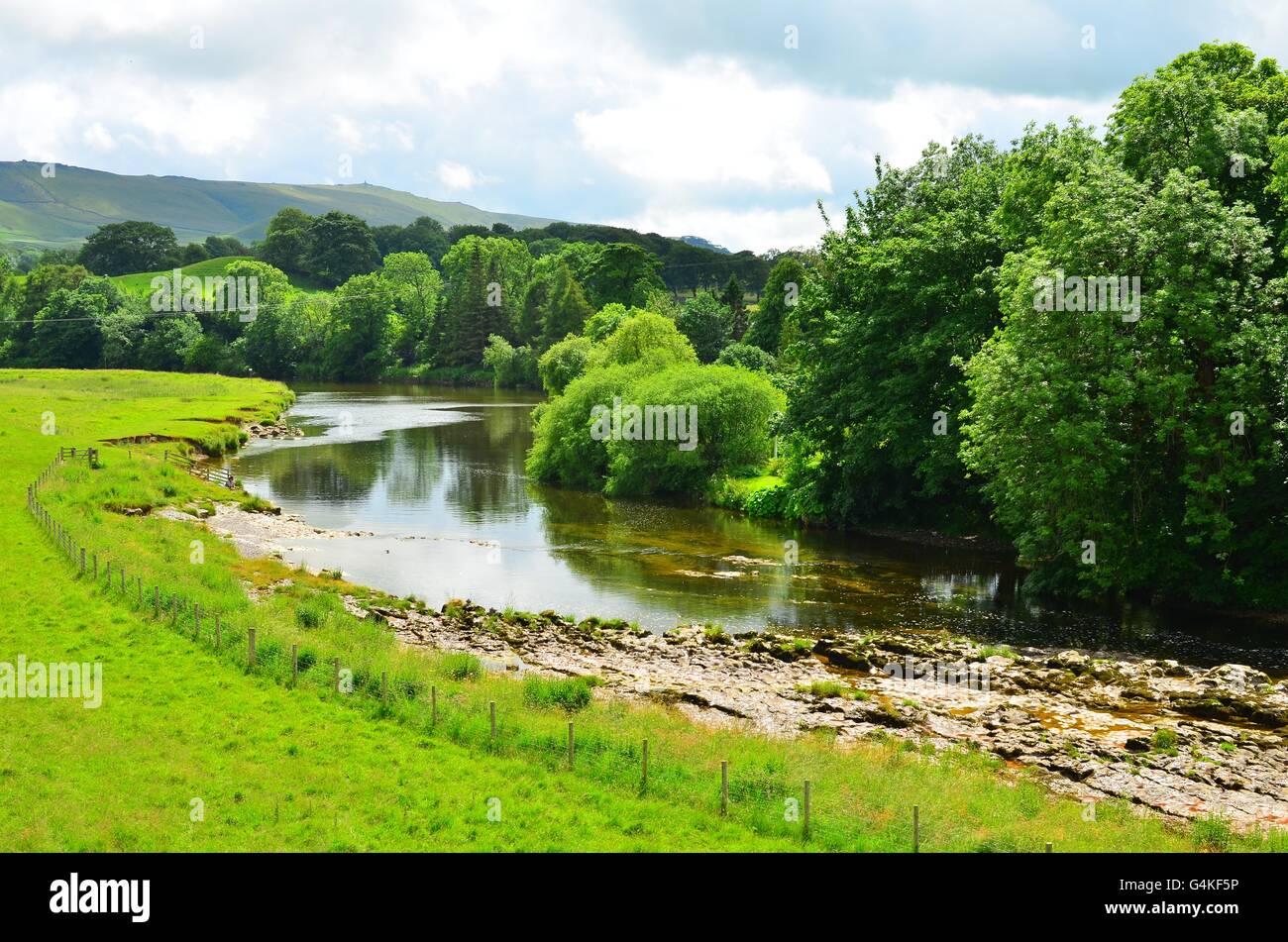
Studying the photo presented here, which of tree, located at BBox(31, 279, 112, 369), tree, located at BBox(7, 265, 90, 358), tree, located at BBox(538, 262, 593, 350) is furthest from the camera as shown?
tree, located at BBox(7, 265, 90, 358)

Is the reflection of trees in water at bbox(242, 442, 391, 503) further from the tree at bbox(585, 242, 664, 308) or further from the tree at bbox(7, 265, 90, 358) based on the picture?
the tree at bbox(7, 265, 90, 358)

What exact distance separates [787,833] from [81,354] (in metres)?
181

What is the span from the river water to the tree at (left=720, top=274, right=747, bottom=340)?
6856 cm

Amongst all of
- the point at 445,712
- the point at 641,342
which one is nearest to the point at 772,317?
the point at 641,342

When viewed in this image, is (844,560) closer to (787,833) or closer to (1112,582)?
(1112,582)

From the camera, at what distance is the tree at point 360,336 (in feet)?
585

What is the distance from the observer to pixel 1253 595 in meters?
37.6

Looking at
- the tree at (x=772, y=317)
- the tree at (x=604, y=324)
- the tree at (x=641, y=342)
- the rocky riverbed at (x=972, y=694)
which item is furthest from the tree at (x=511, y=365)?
the rocky riverbed at (x=972, y=694)

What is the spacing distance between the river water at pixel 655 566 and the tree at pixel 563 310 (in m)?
69.9

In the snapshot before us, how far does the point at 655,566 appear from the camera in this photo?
161ft

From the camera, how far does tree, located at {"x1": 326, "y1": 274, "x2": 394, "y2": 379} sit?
585 ft

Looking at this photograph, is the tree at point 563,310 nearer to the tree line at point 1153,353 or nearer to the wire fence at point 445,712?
the tree line at point 1153,353

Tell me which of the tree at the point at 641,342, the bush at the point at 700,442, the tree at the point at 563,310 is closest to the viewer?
the bush at the point at 700,442

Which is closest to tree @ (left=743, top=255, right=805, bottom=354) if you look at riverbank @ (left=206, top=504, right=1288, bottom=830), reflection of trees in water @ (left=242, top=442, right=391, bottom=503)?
reflection of trees in water @ (left=242, top=442, right=391, bottom=503)
